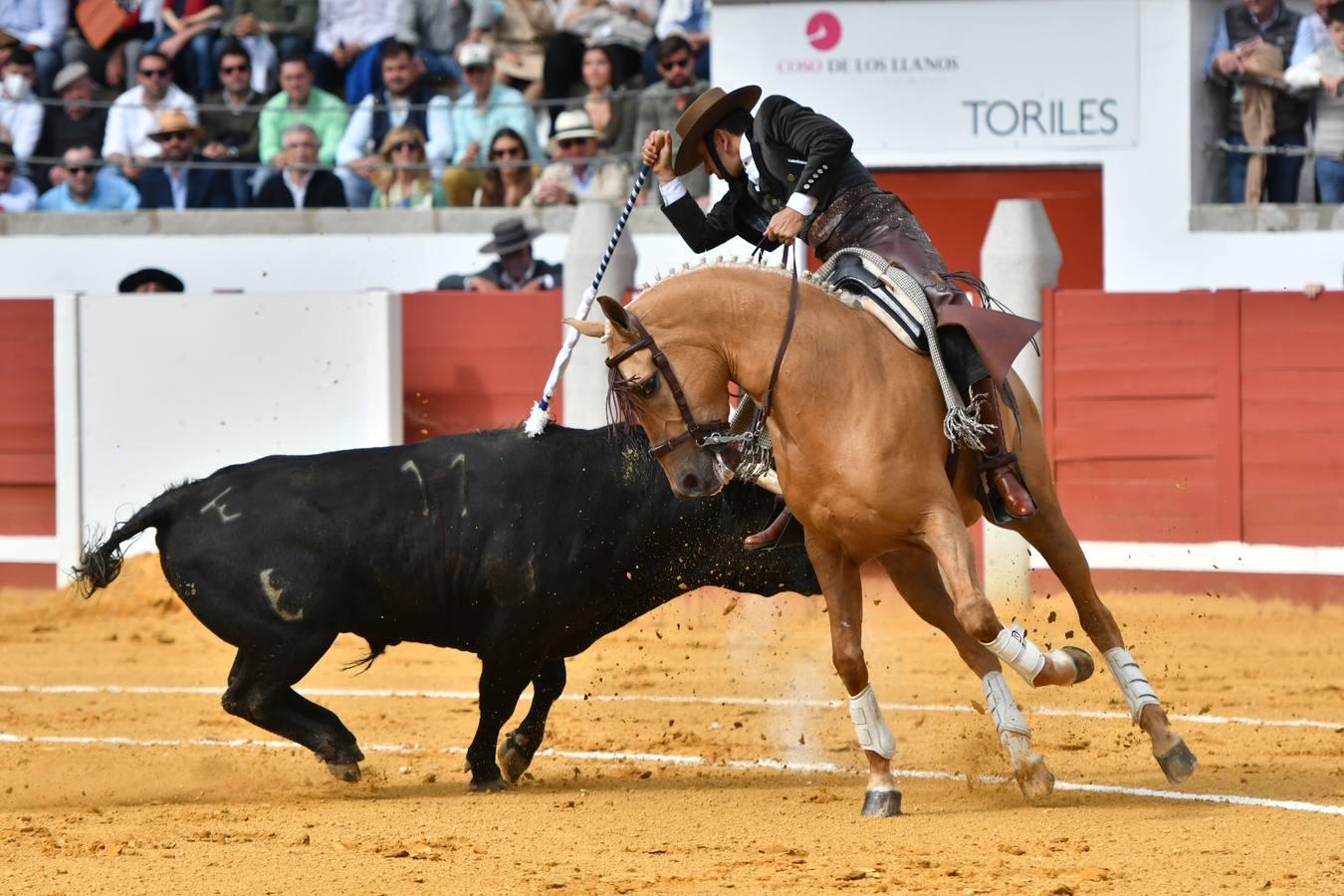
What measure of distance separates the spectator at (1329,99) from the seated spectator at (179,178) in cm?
682

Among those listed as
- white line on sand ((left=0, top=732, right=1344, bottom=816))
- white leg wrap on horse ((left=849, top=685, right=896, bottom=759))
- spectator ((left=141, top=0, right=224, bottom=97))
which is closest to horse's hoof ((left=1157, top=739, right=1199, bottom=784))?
white line on sand ((left=0, top=732, right=1344, bottom=816))

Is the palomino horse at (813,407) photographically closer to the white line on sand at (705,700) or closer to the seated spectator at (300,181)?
the white line on sand at (705,700)

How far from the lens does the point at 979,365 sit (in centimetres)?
595

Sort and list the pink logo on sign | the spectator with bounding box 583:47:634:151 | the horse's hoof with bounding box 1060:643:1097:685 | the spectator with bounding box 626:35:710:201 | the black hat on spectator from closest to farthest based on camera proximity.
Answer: the horse's hoof with bounding box 1060:643:1097:685, the black hat on spectator, the pink logo on sign, the spectator with bounding box 626:35:710:201, the spectator with bounding box 583:47:634:151

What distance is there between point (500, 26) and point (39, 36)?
3.50m

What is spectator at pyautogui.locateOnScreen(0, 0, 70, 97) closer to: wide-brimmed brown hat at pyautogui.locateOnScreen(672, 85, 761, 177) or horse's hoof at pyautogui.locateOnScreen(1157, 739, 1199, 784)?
wide-brimmed brown hat at pyautogui.locateOnScreen(672, 85, 761, 177)

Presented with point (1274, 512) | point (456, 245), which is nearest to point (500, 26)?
point (456, 245)

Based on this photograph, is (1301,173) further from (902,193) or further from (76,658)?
(76,658)

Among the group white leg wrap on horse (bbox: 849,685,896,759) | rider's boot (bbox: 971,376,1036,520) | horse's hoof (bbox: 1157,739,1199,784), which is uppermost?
rider's boot (bbox: 971,376,1036,520)

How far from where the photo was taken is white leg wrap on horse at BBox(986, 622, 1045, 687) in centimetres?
577

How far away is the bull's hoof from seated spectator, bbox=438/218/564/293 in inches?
250

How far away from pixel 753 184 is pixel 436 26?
8117 millimetres

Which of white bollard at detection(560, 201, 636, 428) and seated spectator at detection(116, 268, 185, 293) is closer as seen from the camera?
white bollard at detection(560, 201, 636, 428)

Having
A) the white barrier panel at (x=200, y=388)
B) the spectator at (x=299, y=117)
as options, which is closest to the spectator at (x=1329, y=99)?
the white barrier panel at (x=200, y=388)
